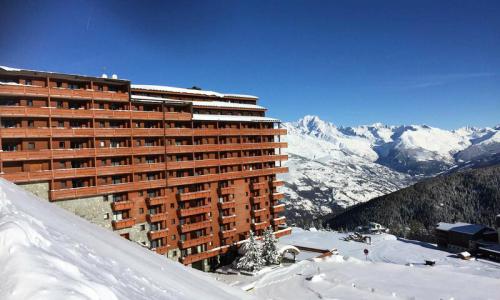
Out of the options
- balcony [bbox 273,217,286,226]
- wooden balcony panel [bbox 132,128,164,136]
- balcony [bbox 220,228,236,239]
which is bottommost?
balcony [bbox 273,217,286,226]

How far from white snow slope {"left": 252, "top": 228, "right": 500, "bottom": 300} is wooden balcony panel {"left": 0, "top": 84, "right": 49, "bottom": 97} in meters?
36.1

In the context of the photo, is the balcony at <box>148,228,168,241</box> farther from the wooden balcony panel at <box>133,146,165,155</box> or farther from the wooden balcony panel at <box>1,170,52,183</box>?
the wooden balcony panel at <box>1,170,52,183</box>

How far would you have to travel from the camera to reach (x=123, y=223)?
5350 cm

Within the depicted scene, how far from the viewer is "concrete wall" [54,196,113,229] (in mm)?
48938

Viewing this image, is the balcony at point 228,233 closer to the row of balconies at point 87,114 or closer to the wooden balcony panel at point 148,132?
the row of balconies at point 87,114

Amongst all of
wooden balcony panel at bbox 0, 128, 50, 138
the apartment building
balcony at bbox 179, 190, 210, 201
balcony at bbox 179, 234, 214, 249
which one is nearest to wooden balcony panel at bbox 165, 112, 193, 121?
the apartment building

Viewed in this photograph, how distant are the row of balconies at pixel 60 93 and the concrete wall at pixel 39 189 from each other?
10.7m

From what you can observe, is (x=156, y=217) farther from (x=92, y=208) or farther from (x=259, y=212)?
(x=259, y=212)

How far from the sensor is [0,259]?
333 inches

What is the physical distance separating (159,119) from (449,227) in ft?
268

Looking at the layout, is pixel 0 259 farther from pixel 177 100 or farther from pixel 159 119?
pixel 177 100

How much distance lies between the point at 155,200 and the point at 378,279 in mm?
33768

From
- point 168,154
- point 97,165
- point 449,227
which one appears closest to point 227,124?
point 168,154

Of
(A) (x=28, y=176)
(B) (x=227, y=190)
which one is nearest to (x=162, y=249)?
(B) (x=227, y=190)
